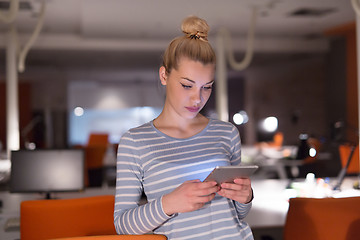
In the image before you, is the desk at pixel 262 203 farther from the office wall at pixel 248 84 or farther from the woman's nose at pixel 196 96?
the office wall at pixel 248 84

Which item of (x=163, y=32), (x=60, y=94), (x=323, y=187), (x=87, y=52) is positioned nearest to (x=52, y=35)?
(x=87, y=52)

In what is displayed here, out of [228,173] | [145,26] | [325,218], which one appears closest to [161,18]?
[145,26]

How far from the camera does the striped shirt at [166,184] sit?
1.47 metres

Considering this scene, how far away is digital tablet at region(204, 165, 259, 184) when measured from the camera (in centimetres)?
134

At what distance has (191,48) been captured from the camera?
5.02 ft

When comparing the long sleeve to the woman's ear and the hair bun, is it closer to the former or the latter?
the woman's ear

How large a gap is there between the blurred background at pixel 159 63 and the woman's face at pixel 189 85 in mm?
1827

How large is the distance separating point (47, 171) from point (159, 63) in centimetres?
876

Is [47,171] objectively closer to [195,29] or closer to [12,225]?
[12,225]

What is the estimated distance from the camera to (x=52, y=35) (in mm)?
10875

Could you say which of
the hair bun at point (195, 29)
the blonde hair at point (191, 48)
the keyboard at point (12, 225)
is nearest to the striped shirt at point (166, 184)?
the blonde hair at point (191, 48)

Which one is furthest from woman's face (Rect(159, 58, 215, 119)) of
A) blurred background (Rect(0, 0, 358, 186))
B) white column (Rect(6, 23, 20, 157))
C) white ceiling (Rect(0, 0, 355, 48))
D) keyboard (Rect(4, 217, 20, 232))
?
white ceiling (Rect(0, 0, 355, 48))

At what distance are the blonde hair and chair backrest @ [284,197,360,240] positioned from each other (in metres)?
0.98

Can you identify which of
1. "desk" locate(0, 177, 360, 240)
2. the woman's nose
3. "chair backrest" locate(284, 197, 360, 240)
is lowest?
"desk" locate(0, 177, 360, 240)
